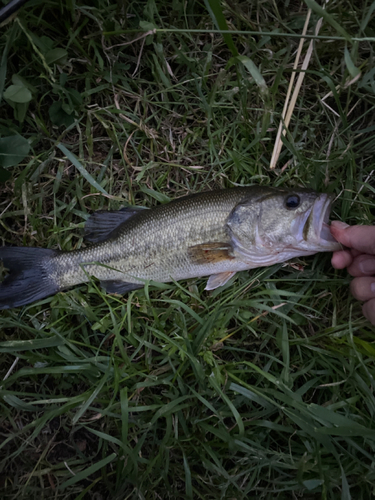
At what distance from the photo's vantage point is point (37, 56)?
289cm

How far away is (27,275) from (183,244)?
133 cm

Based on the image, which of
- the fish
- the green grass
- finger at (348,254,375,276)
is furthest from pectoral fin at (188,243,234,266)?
finger at (348,254,375,276)

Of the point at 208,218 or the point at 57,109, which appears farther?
the point at 57,109

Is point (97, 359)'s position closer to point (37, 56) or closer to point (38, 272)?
point (38, 272)

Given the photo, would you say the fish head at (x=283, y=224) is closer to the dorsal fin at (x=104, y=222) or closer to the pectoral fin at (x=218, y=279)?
the pectoral fin at (x=218, y=279)

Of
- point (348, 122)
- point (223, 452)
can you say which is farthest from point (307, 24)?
point (223, 452)

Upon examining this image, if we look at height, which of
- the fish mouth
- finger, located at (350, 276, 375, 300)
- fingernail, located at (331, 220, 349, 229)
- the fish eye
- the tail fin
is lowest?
finger, located at (350, 276, 375, 300)

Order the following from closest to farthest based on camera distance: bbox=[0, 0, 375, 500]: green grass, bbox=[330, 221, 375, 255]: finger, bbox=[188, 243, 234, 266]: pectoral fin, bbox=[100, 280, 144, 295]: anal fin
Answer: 1. bbox=[330, 221, 375, 255]: finger
2. bbox=[0, 0, 375, 500]: green grass
3. bbox=[188, 243, 234, 266]: pectoral fin
4. bbox=[100, 280, 144, 295]: anal fin

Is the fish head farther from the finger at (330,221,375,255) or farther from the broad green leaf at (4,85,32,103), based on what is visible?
the broad green leaf at (4,85,32,103)

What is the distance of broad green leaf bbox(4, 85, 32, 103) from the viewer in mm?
2756

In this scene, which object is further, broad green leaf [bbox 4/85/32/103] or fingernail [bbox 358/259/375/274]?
broad green leaf [bbox 4/85/32/103]

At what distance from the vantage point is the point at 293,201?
102 inches

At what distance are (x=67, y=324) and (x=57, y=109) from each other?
6.05 feet

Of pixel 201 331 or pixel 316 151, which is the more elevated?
pixel 316 151
